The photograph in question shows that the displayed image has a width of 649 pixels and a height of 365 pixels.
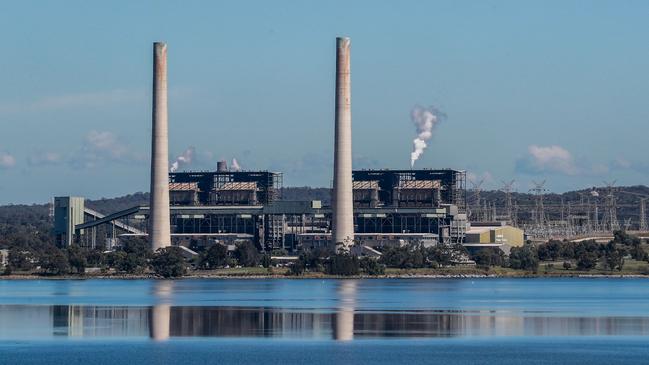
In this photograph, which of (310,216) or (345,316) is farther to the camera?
(310,216)

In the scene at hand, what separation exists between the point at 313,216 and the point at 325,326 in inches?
4356

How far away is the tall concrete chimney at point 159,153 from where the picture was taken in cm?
15762

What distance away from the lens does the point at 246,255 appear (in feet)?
563

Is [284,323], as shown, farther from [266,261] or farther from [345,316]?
[266,261]

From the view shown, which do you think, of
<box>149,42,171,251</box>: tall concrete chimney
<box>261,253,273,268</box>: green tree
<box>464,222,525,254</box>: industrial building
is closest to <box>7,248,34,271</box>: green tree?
<box>149,42,171,251</box>: tall concrete chimney

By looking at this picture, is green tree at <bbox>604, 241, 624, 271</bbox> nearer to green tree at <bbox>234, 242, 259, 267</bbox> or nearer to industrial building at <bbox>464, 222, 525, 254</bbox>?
industrial building at <bbox>464, 222, 525, 254</bbox>

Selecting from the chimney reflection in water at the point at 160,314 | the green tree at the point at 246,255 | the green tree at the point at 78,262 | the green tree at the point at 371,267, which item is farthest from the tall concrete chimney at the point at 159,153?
the chimney reflection in water at the point at 160,314

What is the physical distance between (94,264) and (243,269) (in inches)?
712

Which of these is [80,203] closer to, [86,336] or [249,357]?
[86,336]

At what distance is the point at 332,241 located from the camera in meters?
171

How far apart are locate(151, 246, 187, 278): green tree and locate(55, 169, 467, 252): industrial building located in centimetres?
2909

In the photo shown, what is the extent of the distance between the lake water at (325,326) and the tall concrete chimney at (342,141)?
1129 inches

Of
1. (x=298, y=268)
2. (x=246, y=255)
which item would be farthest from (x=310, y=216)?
(x=298, y=268)

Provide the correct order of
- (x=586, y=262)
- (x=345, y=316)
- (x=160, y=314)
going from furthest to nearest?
(x=586, y=262) < (x=160, y=314) < (x=345, y=316)
